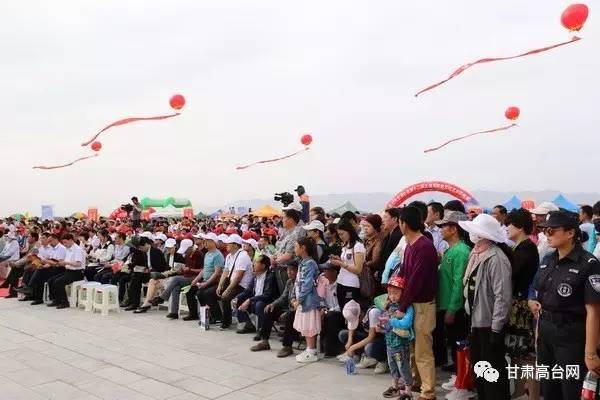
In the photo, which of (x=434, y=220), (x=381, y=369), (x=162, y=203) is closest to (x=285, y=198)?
(x=434, y=220)

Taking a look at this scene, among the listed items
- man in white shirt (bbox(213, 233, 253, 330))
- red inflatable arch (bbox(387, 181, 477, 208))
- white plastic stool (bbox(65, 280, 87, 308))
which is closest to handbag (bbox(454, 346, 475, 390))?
man in white shirt (bbox(213, 233, 253, 330))

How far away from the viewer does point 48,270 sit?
31.0 ft

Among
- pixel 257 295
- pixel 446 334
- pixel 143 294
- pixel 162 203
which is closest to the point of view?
pixel 446 334

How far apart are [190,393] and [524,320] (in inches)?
120

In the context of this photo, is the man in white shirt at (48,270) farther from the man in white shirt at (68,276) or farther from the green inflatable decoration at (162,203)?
the green inflatable decoration at (162,203)

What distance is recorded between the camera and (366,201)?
64.4 metres

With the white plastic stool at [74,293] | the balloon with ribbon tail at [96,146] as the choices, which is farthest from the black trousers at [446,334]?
the balloon with ribbon tail at [96,146]

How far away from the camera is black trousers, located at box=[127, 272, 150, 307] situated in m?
8.60

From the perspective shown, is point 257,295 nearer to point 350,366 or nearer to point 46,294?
point 350,366

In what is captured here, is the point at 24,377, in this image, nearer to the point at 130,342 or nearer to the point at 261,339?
the point at 130,342

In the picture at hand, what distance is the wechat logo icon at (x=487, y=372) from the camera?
3648 millimetres

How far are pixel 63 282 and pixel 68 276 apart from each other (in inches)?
5.5

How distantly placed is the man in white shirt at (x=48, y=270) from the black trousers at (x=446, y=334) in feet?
25.3

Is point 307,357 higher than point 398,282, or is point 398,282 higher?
point 398,282
